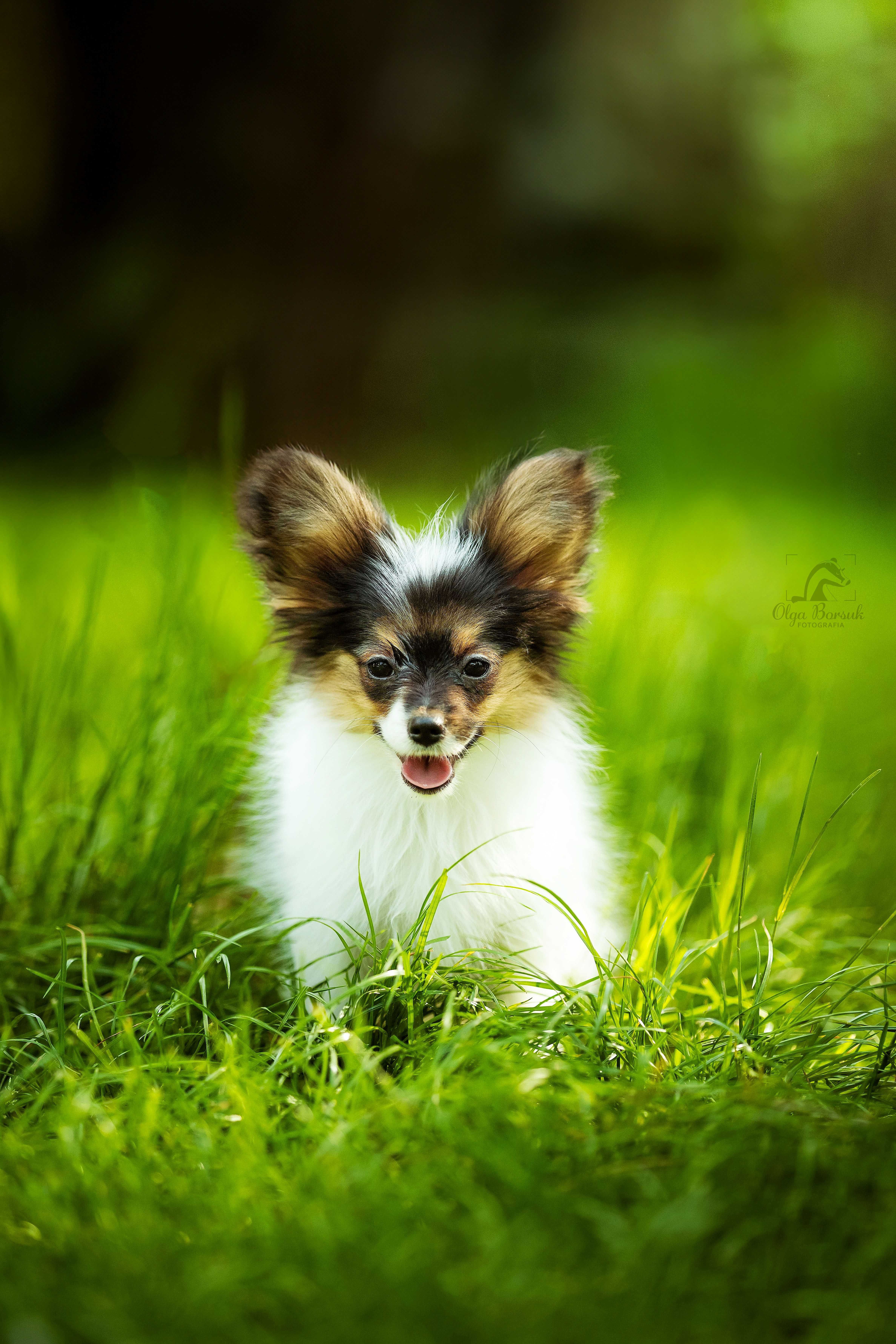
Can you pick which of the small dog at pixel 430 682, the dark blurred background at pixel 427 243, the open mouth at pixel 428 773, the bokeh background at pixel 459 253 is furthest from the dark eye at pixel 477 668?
the dark blurred background at pixel 427 243

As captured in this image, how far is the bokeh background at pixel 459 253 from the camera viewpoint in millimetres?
7840

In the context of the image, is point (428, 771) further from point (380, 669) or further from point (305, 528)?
point (305, 528)

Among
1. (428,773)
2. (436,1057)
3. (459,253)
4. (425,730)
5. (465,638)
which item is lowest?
(436,1057)

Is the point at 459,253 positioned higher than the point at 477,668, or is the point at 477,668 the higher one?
the point at 459,253

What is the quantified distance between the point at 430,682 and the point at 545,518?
0.53 metres

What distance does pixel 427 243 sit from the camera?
934cm

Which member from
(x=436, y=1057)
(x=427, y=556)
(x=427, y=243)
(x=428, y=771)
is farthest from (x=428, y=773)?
(x=427, y=243)

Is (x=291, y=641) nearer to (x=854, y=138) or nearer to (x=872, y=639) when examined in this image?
(x=872, y=639)

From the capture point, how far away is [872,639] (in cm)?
584

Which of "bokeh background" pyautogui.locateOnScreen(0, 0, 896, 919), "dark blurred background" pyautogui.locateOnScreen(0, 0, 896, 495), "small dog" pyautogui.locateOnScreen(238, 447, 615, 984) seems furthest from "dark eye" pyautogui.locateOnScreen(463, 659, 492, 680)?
"dark blurred background" pyautogui.locateOnScreen(0, 0, 896, 495)

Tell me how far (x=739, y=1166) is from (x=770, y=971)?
0.92 meters

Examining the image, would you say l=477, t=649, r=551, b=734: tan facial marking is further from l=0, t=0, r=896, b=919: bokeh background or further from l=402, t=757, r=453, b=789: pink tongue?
l=0, t=0, r=896, b=919: bokeh background

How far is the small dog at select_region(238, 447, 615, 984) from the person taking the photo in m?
2.64

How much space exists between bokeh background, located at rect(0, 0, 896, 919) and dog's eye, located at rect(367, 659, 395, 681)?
4.17 meters
